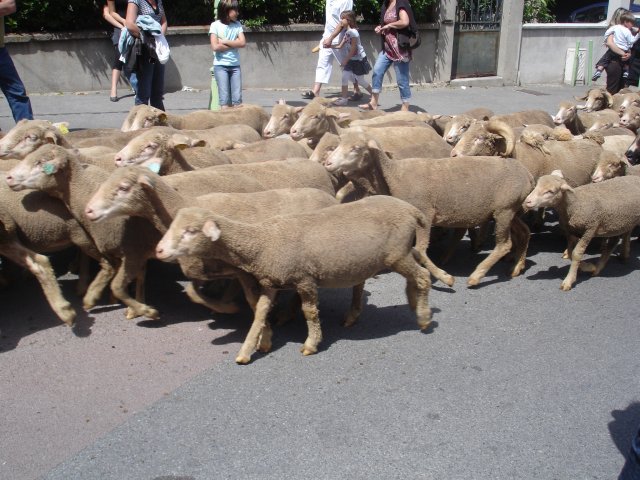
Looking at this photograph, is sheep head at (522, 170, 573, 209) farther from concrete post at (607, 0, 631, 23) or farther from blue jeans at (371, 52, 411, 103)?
concrete post at (607, 0, 631, 23)

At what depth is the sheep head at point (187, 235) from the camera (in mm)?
4453

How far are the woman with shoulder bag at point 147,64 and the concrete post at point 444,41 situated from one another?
9.33 m

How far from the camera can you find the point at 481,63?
18.7m

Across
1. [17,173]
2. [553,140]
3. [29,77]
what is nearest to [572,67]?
[553,140]

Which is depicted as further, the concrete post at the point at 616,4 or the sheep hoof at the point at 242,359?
the concrete post at the point at 616,4


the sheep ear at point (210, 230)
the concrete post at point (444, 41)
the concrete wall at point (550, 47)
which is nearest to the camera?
the sheep ear at point (210, 230)

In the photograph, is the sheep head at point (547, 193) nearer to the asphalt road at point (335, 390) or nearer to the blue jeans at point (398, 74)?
the asphalt road at point (335, 390)

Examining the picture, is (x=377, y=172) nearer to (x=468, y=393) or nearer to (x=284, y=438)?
(x=468, y=393)

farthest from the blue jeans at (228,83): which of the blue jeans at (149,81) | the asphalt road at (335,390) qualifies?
the asphalt road at (335,390)

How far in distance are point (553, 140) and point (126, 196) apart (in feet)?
17.1

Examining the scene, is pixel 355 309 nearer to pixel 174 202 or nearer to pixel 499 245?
pixel 174 202

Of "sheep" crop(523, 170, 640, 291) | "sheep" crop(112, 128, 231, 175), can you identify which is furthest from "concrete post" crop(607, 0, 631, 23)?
"sheep" crop(112, 128, 231, 175)

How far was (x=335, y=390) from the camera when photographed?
4508 mm

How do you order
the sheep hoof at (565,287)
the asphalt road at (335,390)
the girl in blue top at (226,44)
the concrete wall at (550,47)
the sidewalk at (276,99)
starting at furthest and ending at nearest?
the concrete wall at (550,47) → the sidewalk at (276,99) → the girl in blue top at (226,44) → the sheep hoof at (565,287) → the asphalt road at (335,390)
